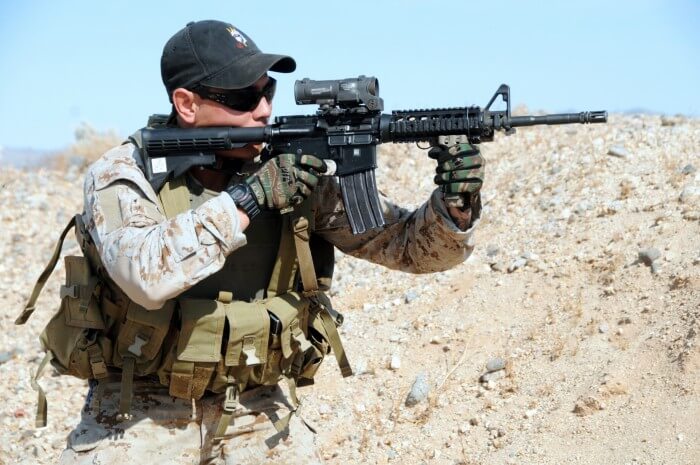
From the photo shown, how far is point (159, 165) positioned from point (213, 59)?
1.54 feet

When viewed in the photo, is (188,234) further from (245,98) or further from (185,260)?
(245,98)

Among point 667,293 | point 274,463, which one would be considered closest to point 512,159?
point 667,293

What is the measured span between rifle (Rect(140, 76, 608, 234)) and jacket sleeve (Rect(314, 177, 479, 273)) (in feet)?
0.59

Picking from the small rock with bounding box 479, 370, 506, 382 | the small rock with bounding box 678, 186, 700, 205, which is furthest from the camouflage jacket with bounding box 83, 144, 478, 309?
the small rock with bounding box 678, 186, 700, 205

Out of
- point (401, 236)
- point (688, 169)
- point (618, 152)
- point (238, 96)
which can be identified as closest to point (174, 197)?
point (238, 96)

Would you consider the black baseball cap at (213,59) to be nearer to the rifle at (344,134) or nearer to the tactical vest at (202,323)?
the rifle at (344,134)

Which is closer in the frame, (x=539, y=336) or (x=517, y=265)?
(x=539, y=336)

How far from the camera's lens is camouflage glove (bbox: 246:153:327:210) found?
323cm

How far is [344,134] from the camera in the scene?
11.5ft

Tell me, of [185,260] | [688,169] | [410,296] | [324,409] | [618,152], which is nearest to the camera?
[185,260]

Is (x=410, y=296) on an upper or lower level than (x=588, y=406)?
upper

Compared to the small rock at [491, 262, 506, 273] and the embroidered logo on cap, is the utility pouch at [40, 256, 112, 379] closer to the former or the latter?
the embroidered logo on cap

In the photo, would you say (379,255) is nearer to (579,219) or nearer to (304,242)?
(304,242)

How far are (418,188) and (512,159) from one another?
0.89 m
